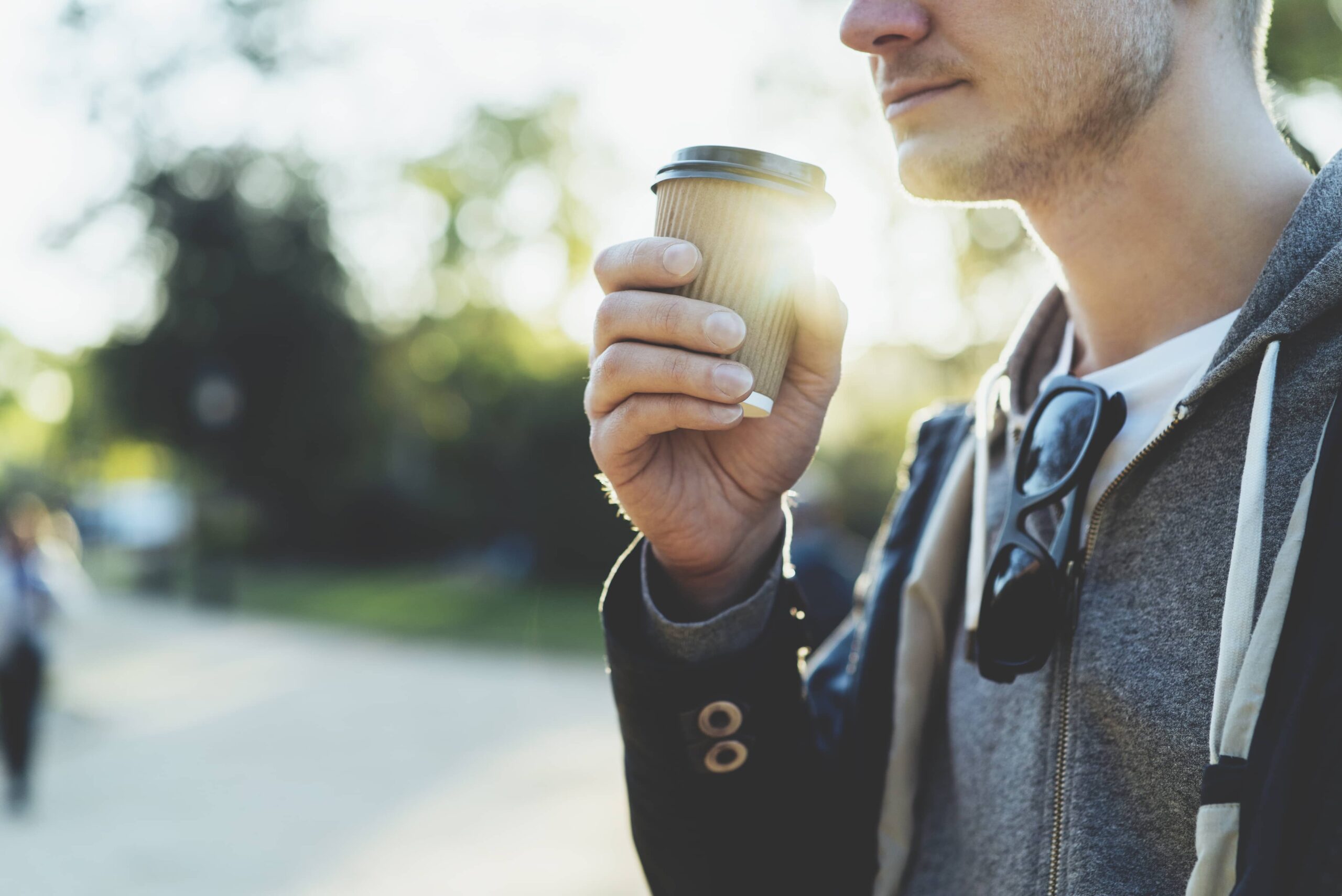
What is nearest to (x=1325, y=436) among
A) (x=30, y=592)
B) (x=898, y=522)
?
(x=898, y=522)

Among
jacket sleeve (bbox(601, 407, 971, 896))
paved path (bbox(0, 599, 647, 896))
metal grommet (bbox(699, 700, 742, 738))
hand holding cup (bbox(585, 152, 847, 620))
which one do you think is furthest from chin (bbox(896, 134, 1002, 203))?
paved path (bbox(0, 599, 647, 896))

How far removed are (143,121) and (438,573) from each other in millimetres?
12273

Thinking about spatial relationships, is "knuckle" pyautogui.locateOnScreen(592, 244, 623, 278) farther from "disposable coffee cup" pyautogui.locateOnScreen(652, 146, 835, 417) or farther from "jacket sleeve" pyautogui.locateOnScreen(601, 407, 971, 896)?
"jacket sleeve" pyautogui.locateOnScreen(601, 407, 971, 896)

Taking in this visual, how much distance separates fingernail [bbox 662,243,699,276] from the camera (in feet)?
4.42

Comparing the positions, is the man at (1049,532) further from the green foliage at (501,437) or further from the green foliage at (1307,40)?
the green foliage at (501,437)

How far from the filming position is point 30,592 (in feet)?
27.5

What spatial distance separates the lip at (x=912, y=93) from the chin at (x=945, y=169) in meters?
0.05

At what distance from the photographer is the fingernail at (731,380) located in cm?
134

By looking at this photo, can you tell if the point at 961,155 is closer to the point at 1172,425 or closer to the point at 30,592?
the point at 1172,425

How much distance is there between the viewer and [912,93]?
1.58 m

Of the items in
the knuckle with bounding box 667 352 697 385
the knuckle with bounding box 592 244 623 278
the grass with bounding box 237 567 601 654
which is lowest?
the knuckle with bounding box 667 352 697 385

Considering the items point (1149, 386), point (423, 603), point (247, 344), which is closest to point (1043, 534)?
point (1149, 386)

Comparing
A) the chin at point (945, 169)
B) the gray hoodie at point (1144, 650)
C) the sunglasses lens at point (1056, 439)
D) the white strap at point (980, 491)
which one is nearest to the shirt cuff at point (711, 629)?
the gray hoodie at point (1144, 650)

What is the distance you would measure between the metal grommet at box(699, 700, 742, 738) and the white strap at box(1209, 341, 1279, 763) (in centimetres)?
67
